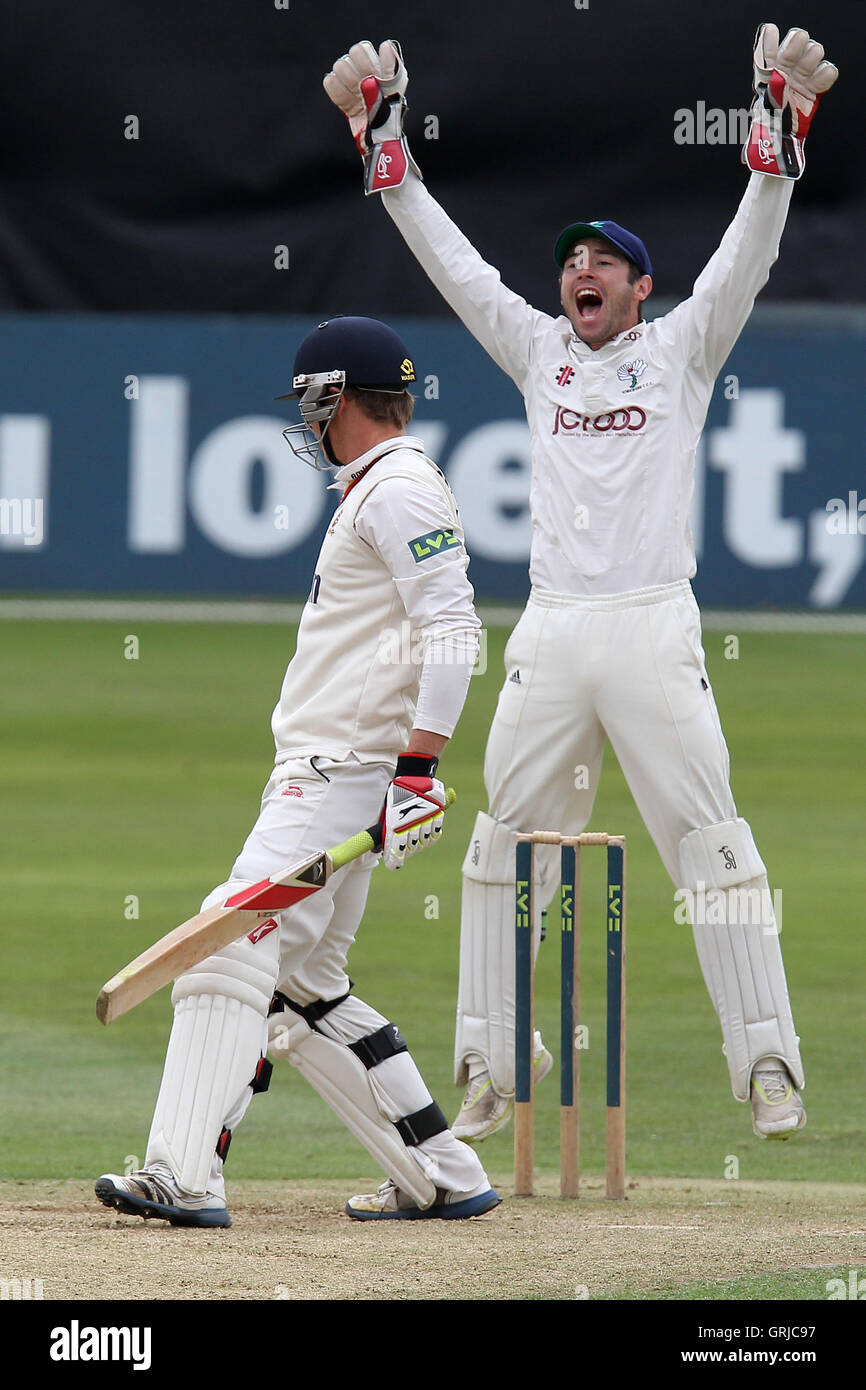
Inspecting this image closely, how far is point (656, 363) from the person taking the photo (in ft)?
18.0

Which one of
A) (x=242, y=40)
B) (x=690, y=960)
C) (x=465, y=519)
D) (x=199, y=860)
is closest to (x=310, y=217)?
(x=242, y=40)

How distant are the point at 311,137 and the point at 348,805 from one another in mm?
20182

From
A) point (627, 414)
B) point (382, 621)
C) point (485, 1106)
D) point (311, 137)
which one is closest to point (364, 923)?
point (485, 1106)

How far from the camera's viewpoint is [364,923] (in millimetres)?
9344

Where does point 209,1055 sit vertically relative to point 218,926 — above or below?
below

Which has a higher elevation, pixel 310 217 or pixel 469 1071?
pixel 310 217

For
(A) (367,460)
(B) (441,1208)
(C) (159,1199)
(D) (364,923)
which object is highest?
(A) (367,460)

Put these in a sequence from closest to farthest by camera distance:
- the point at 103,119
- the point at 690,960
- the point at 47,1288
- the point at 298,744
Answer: the point at 47,1288 → the point at 298,744 → the point at 690,960 → the point at 103,119

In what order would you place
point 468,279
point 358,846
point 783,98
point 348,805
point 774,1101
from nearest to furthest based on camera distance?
1. point 358,846
2. point 348,805
3. point 774,1101
4. point 783,98
5. point 468,279

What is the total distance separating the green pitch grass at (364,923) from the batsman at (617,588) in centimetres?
85

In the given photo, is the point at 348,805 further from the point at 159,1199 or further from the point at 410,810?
Answer: the point at 159,1199

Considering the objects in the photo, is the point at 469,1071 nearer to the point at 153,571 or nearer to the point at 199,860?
the point at 199,860

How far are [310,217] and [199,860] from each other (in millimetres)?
14741

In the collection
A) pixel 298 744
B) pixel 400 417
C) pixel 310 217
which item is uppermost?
pixel 310 217
